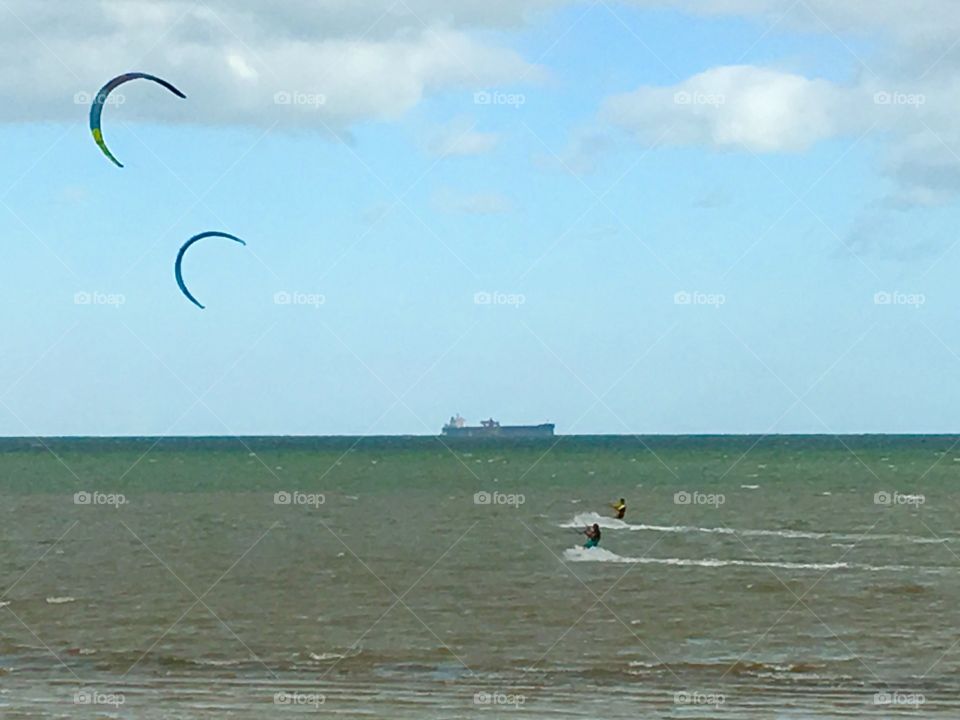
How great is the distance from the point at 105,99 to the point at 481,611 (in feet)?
45.7

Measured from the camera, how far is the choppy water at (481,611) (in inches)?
938

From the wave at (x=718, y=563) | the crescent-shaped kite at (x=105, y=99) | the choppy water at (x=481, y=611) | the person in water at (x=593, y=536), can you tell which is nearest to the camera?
the choppy water at (x=481, y=611)

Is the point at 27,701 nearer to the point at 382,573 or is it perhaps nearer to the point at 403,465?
the point at 382,573

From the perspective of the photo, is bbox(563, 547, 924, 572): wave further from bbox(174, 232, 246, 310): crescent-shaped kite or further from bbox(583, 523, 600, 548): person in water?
bbox(174, 232, 246, 310): crescent-shaped kite

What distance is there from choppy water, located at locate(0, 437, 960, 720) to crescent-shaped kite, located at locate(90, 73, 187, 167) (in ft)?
34.4

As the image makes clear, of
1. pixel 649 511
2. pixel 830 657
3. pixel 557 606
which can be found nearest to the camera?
pixel 830 657

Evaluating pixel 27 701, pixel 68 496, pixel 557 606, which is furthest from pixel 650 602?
pixel 68 496

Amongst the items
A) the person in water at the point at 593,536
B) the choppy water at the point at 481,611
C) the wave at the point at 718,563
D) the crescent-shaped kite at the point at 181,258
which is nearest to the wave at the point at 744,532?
the choppy water at the point at 481,611

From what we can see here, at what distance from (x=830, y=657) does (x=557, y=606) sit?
8367 millimetres

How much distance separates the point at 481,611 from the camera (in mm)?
33781

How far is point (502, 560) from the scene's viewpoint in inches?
1783

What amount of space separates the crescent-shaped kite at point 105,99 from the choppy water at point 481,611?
34.4 feet

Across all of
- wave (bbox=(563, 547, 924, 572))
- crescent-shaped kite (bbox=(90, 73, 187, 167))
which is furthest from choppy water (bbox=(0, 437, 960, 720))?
crescent-shaped kite (bbox=(90, 73, 187, 167))

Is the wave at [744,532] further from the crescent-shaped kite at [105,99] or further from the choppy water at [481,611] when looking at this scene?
the crescent-shaped kite at [105,99]
